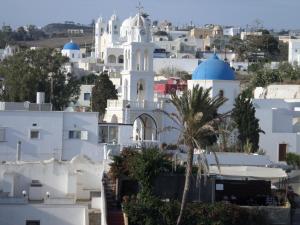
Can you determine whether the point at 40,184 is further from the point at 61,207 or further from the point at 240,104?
the point at 240,104

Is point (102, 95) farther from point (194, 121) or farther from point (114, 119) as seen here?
point (194, 121)

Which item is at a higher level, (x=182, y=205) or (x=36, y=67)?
(x=36, y=67)

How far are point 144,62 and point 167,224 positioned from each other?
22118 mm

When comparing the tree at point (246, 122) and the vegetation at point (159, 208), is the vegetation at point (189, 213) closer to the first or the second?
the vegetation at point (159, 208)

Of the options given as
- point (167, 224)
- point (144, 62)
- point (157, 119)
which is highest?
point (144, 62)

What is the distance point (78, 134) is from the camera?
35.6 metres

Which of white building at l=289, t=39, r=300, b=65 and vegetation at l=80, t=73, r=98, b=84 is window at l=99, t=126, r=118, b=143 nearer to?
vegetation at l=80, t=73, r=98, b=84

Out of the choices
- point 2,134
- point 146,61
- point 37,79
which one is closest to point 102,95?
point 37,79

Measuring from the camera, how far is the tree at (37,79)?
2108 inches

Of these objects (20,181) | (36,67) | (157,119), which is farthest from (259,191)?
(36,67)

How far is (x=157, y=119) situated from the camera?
44875mm

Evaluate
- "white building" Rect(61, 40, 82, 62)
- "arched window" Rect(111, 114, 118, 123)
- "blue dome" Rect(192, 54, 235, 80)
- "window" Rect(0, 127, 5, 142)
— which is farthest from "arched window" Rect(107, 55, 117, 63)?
"window" Rect(0, 127, 5, 142)

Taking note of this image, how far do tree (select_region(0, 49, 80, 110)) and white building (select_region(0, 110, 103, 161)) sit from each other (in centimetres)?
1756

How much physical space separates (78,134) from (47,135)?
4.27 ft
